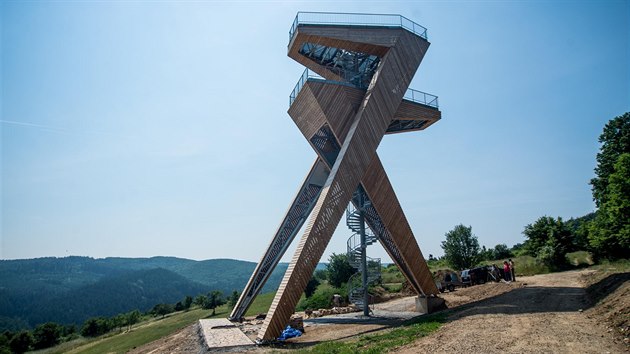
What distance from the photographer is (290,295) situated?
13570 millimetres

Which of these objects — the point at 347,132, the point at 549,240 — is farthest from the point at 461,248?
the point at 347,132

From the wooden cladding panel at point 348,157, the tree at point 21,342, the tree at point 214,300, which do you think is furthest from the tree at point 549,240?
the tree at point 21,342

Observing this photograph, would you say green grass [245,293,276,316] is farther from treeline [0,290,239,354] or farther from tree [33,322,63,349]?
tree [33,322,63,349]

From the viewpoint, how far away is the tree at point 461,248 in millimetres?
35562

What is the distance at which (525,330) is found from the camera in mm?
10719

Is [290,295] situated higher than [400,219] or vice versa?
[400,219]

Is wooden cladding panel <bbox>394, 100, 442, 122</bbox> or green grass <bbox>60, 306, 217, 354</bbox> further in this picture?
green grass <bbox>60, 306, 217, 354</bbox>

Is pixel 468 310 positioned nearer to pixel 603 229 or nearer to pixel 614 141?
pixel 603 229

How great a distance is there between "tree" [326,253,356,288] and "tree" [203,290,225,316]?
12.5 metres

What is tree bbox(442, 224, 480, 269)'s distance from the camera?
→ 35562mm

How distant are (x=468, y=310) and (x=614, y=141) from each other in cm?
2477

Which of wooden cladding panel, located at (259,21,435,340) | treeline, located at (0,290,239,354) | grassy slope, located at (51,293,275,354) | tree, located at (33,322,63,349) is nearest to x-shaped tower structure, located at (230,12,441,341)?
wooden cladding panel, located at (259,21,435,340)

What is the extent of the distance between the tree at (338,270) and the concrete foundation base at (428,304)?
1403 centimetres

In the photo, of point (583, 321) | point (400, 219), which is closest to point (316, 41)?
point (400, 219)
